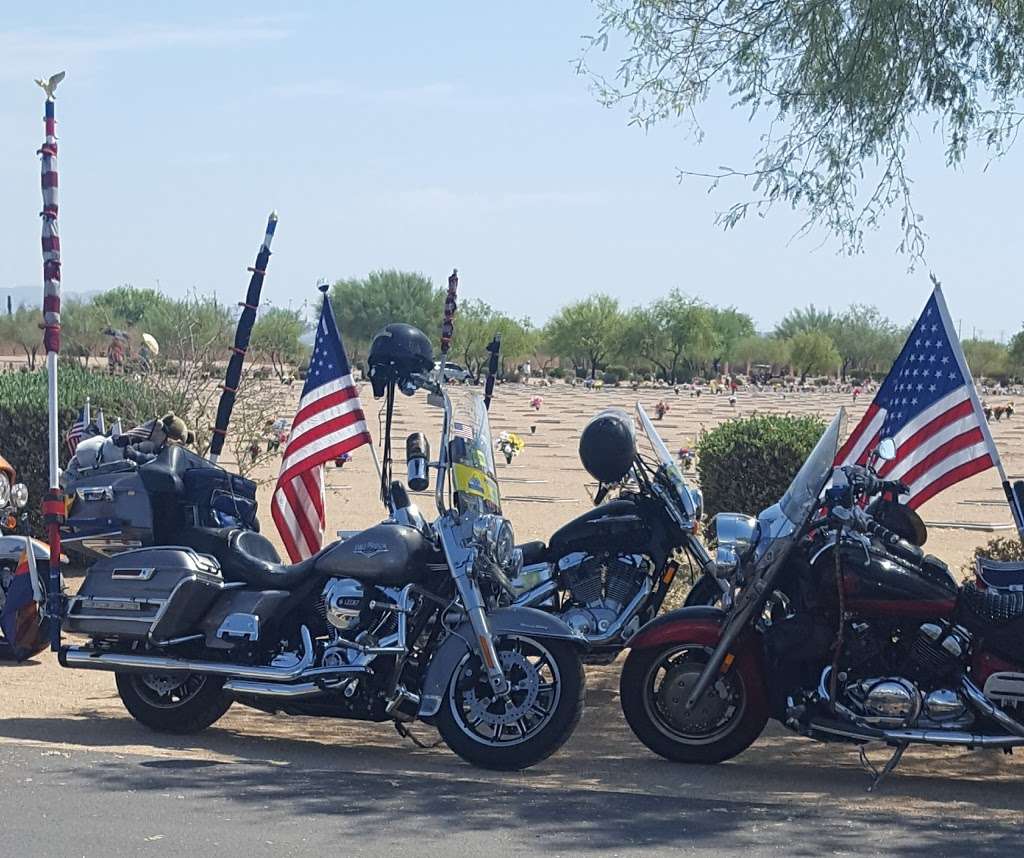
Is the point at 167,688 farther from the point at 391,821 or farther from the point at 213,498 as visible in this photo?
the point at 391,821

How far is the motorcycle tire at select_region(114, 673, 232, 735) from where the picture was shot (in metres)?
7.96

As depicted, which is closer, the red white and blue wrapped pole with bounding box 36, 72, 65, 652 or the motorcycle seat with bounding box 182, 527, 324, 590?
the motorcycle seat with bounding box 182, 527, 324, 590

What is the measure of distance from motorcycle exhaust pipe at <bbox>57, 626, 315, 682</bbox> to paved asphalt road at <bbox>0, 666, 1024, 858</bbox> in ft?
1.19

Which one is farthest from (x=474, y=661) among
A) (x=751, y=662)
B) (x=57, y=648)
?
(x=57, y=648)

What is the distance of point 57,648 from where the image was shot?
8.20 m

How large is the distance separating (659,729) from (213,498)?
2.60 metres

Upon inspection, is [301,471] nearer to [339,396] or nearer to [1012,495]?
[339,396]

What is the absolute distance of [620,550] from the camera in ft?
29.7

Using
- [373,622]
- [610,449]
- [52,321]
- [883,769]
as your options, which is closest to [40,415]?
[52,321]

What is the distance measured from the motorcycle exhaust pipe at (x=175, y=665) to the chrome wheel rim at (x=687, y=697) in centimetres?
164

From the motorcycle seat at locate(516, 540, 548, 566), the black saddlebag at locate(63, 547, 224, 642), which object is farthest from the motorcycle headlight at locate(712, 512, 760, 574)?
the black saddlebag at locate(63, 547, 224, 642)

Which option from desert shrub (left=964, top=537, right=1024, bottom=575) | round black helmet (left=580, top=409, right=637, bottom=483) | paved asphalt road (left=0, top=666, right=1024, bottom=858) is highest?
round black helmet (left=580, top=409, right=637, bottom=483)

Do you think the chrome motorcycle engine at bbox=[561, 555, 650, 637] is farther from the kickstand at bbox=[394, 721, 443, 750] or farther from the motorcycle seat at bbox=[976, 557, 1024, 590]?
the motorcycle seat at bbox=[976, 557, 1024, 590]

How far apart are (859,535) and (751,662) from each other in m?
0.76
